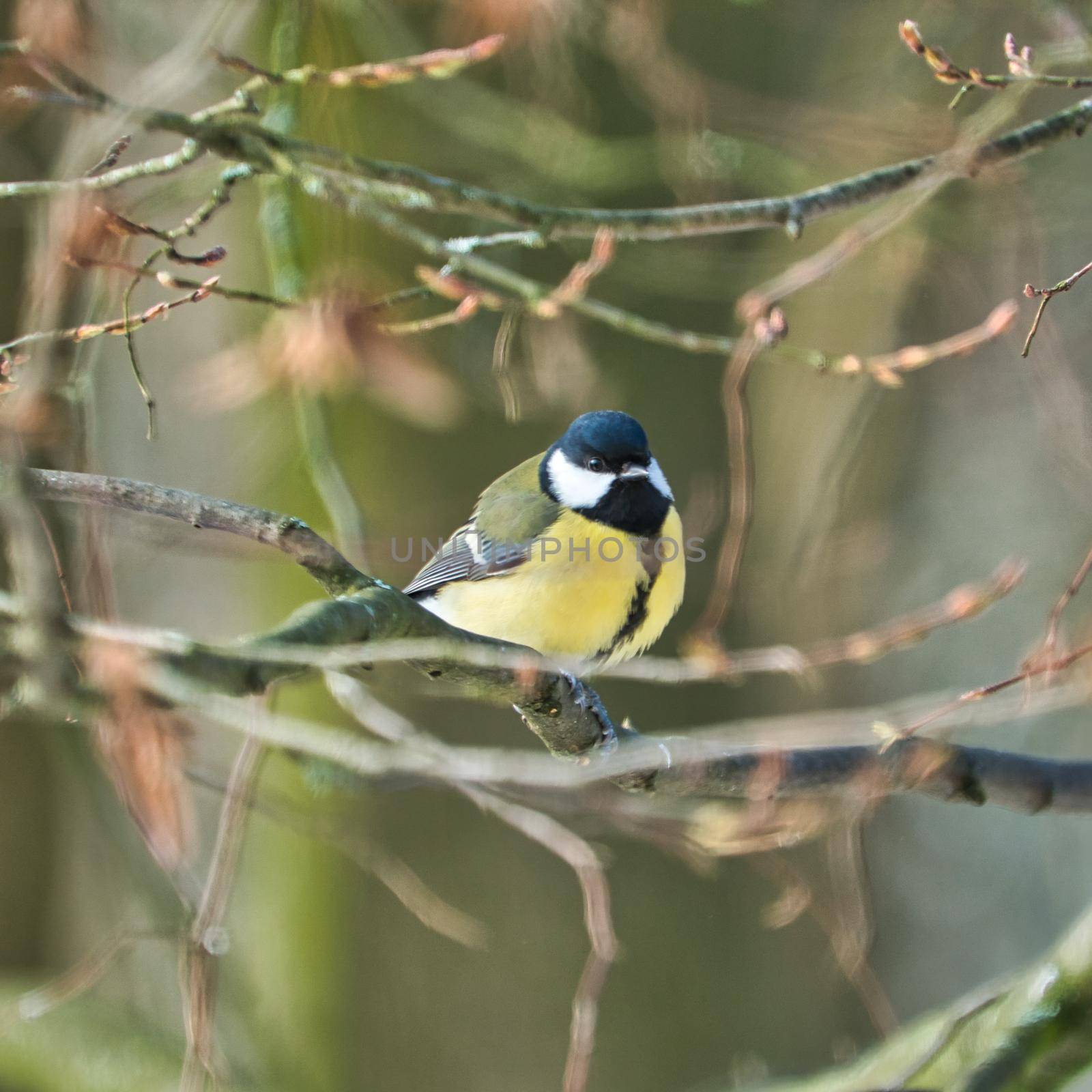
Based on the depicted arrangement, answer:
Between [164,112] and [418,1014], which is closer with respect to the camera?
[164,112]

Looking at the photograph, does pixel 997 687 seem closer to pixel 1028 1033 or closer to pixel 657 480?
pixel 1028 1033

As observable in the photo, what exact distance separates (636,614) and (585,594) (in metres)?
0.13

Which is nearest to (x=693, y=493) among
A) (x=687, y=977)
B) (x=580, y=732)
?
(x=580, y=732)

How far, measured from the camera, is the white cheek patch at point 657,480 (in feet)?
7.65

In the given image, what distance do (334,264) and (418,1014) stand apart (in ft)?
7.45

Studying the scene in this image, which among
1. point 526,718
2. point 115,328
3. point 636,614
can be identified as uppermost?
point 115,328

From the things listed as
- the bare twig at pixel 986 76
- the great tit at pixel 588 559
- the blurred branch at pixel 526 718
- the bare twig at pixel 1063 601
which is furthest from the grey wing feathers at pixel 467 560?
the bare twig at pixel 986 76

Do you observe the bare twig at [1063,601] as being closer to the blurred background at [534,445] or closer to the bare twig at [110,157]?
the blurred background at [534,445]

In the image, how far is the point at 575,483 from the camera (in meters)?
2.43

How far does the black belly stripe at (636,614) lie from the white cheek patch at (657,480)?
7.7 inches

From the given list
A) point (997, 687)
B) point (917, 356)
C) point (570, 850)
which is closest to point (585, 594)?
point (570, 850)

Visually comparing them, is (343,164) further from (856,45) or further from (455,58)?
(856,45)

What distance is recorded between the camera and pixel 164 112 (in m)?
1.40

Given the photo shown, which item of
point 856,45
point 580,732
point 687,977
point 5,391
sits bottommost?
point 687,977
